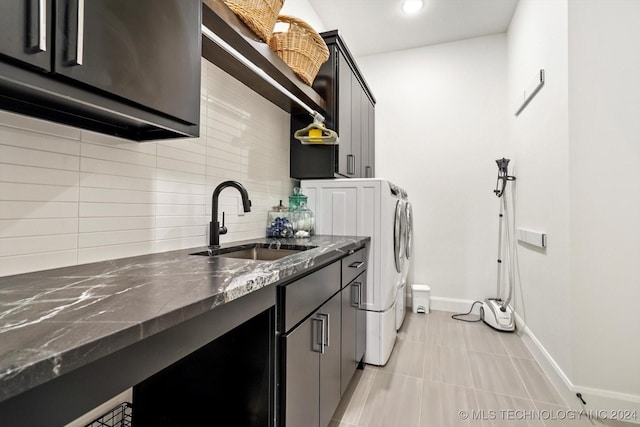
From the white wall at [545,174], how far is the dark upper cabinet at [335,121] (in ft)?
4.59

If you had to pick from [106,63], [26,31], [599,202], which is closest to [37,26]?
[26,31]

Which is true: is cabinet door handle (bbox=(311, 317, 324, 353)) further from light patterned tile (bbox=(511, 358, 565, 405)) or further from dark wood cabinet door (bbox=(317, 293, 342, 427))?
light patterned tile (bbox=(511, 358, 565, 405))

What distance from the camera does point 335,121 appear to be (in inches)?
91.6

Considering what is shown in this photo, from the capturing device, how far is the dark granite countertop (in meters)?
0.42

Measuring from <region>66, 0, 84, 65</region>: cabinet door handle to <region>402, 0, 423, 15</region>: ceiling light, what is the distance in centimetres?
292

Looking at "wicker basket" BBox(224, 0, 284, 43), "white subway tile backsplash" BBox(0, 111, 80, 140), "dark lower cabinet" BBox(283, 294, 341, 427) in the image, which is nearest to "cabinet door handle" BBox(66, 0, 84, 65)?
"white subway tile backsplash" BBox(0, 111, 80, 140)

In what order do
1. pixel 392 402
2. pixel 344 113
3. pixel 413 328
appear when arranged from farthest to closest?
1. pixel 413 328
2. pixel 344 113
3. pixel 392 402

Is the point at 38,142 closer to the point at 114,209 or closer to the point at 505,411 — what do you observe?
the point at 114,209

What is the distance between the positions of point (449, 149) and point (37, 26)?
11.6 feet

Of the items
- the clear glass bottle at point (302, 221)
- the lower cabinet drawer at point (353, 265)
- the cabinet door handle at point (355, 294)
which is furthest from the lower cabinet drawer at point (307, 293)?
the clear glass bottle at point (302, 221)

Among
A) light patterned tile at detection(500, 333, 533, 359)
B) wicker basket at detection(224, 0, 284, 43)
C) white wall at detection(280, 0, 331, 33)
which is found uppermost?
white wall at detection(280, 0, 331, 33)

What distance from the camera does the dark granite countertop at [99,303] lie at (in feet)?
1.36

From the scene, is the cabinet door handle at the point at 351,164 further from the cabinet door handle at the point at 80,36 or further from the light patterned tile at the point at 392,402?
the cabinet door handle at the point at 80,36

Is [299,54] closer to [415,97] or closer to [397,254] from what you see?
[397,254]
